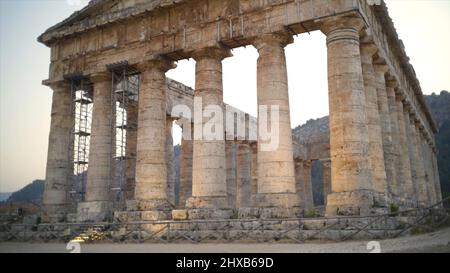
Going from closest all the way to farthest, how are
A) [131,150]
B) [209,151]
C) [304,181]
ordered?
1. [209,151]
2. [131,150]
3. [304,181]

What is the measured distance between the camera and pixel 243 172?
36.1 m

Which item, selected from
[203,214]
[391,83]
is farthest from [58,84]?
[391,83]

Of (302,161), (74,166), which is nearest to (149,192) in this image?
(74,166)

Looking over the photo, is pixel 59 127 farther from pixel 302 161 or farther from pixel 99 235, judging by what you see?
pixel 302 161

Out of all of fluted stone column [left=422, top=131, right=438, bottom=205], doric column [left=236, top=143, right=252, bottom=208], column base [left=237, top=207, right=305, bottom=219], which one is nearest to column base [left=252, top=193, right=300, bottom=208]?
column base [left=237, top=207, right=305, bottom=219]

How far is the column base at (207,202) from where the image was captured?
19.2 m

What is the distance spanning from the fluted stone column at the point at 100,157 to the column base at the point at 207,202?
5854mm

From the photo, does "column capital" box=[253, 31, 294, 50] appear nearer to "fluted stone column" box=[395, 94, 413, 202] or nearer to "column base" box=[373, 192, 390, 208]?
"column base" box=[373, 192, 390, 208]

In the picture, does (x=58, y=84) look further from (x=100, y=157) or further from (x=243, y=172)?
(x=243, y=172)

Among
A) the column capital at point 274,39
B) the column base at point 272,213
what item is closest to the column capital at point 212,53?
the column capital at point 274,39

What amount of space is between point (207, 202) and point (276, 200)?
3.57 m

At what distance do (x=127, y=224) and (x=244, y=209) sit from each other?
5.83m

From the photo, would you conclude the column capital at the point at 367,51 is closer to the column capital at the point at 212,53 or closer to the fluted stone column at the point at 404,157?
the column capital at the point at 212,53

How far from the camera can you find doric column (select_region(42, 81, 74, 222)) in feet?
78.4
